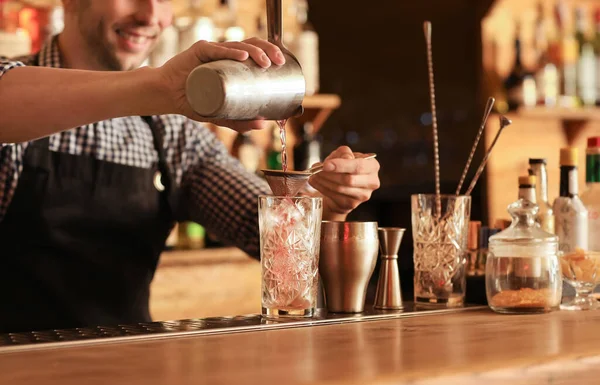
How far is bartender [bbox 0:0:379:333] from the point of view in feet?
6.06

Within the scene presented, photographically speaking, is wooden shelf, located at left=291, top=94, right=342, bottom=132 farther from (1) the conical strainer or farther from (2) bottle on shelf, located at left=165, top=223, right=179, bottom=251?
(1) the conical strainer

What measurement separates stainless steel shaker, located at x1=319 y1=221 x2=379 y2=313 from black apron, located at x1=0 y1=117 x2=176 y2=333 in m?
0.72

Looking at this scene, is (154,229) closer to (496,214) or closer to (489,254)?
(489,254)

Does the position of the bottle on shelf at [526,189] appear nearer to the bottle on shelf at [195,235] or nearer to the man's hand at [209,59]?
the man's hand at [209,59]

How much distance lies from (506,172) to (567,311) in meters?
2.33

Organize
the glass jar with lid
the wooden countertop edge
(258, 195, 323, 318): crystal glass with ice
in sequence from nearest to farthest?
the wooden countertop edge → (258, 195, 323, 318): crystal glass with ice → the glass jar with lid

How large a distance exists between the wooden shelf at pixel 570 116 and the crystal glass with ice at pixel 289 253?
2594 millimetres

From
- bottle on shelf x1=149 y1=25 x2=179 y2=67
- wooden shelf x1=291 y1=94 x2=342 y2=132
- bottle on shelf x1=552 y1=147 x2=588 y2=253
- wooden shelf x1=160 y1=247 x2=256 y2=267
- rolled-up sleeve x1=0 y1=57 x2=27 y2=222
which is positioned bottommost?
wooden shelf x1=160 y1=247 x2=256 y2=267

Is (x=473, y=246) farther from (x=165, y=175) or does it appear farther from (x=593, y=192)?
(x=165, y=175)

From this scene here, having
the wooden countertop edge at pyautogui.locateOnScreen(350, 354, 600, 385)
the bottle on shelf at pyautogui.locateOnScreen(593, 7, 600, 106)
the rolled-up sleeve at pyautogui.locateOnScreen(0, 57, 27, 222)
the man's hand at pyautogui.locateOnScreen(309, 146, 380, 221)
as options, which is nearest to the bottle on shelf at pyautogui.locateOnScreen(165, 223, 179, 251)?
the rolled-up sleeve at pyautogui.locateOnScreen(0, 57, 27, 222)

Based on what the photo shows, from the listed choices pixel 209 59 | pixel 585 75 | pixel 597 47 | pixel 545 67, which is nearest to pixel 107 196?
pixel 209 59

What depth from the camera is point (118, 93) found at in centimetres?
127

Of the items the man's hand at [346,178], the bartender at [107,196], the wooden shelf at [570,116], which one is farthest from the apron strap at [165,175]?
the wooden shelf at [570,116]

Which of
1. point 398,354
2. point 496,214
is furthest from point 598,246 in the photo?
point 496,214
